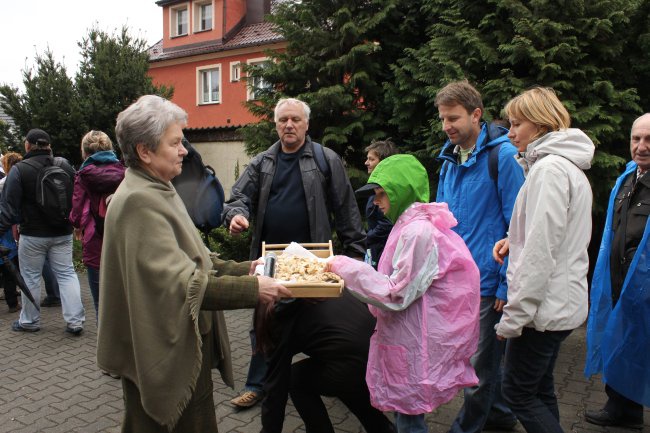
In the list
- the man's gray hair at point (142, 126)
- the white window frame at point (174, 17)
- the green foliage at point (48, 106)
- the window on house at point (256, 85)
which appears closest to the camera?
the man's gray hair at point (142, 126)

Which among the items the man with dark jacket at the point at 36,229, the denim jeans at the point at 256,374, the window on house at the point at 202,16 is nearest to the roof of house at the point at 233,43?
the window on house at the point at 202,16

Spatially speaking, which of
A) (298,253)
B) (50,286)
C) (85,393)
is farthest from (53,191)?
(298,253)

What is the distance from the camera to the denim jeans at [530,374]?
2838mm

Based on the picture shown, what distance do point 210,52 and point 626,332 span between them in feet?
91.8

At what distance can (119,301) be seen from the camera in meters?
2.39

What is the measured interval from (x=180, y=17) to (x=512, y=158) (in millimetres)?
31699

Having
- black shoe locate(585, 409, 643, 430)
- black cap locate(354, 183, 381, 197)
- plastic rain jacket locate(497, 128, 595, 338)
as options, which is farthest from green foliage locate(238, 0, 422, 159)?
plastic rain jacket locate(497, 128, 595, 338)

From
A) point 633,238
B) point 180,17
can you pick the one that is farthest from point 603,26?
A: point 180,17

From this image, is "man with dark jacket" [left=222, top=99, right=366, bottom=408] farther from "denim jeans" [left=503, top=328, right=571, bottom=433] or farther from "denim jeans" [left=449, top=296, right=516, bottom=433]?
"denim jeans" [left=503, top=328, right=571, bottom=433]

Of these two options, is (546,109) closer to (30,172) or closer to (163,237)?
(163,237)

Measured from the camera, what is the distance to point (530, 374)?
9.40 feet

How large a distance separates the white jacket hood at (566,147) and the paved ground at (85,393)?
215cm

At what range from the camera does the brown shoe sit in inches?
170

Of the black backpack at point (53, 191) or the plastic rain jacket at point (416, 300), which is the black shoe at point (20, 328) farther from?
the plastic rain jacket at point (416, 300)
